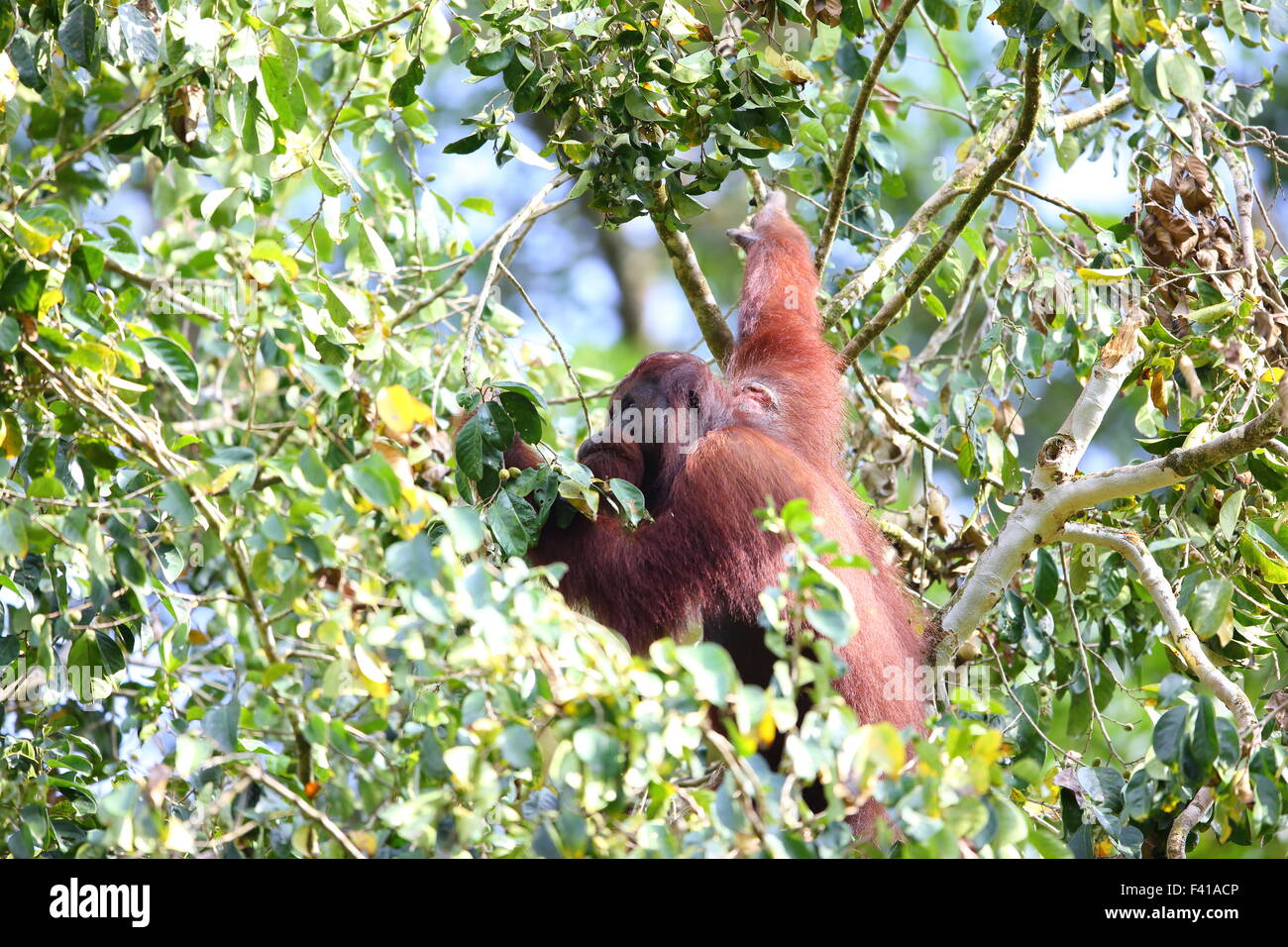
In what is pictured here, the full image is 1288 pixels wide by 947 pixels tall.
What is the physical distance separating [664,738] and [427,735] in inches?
21.6

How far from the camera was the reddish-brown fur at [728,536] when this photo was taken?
4676 millimetres

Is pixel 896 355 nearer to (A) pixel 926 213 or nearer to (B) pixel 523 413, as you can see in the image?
(A) pixel 926 213

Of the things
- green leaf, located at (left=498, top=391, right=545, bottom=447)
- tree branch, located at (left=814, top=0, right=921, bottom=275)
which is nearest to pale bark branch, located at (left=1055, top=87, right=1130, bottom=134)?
tree branch, located at (left=814, top=0, right=921, bottom=275)

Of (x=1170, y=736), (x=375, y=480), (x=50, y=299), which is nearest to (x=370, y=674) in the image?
(x=375, y=480)

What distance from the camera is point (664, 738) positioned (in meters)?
2.59

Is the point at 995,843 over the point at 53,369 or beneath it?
beneath

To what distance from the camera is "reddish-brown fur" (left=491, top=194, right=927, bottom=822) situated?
468 cm

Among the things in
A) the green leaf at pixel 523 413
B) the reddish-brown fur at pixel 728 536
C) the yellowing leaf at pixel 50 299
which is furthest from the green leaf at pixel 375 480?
the reddish-brown fur at pixel 728 536

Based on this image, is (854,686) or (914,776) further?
(854,686)

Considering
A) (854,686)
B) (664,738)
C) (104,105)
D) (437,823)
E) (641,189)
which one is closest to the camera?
(664,738)

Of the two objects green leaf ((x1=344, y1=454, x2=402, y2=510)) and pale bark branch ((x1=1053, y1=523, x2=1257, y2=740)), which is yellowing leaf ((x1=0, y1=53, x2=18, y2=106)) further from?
pale bark branch ((x1=1053, y1=523, x2=1257, y2=740))

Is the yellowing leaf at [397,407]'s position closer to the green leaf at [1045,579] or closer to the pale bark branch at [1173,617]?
the pale bark branch at [1173,617]

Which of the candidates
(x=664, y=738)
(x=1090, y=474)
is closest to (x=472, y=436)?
(x=664, y=738)
